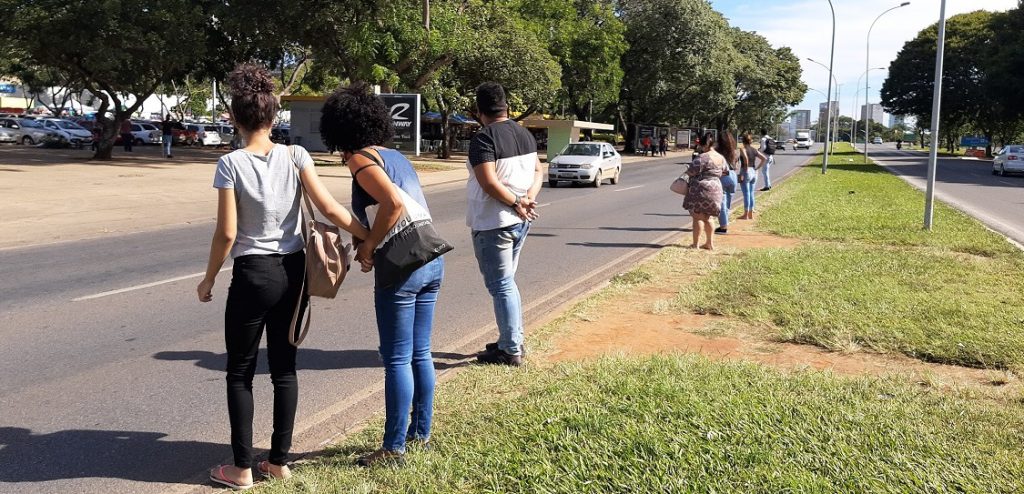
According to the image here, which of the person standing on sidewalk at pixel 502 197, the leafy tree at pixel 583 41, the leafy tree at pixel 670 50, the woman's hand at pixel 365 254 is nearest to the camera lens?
the woman's hand at pixel 365 254

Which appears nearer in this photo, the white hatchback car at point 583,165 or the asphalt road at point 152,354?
the asphalt road at point 152,354

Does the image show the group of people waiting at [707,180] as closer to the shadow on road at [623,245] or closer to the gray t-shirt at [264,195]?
the shadow on road at [623,245]

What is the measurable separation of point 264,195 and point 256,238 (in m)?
0.18

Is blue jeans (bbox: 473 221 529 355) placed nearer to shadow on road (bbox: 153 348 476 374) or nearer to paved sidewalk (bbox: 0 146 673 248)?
shadow on road (bbox: 153 348 476 374)

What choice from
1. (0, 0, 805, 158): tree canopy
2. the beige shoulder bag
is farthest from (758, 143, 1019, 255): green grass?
(0, 0, 805, 158): tree canopy

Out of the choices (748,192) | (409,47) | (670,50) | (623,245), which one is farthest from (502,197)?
(670,50)

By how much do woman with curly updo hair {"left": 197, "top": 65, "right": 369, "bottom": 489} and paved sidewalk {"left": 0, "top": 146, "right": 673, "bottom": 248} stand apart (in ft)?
32.0

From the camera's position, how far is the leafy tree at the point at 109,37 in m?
25.9

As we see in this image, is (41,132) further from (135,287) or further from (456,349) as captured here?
(456,349)

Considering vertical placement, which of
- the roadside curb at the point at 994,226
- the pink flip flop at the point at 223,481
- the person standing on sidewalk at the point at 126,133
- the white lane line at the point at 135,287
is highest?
the person standing on sidewalk at the point at 126,133

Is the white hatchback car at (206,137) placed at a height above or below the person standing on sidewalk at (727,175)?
above

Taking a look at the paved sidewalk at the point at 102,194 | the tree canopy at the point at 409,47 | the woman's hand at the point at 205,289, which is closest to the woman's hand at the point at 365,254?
the woman's hand at the point at 205,289

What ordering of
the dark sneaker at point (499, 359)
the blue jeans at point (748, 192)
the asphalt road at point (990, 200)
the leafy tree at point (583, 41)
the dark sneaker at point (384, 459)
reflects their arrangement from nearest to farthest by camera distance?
the dark sneaker at point (384, 459) → the dark sneaker at point (499, 359) → the blue jeans at point (748, 192) → the asphalt road at point (990, 200) → the leafy tree at point (583, 41)

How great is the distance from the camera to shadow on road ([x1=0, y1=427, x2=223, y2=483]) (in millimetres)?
3777
